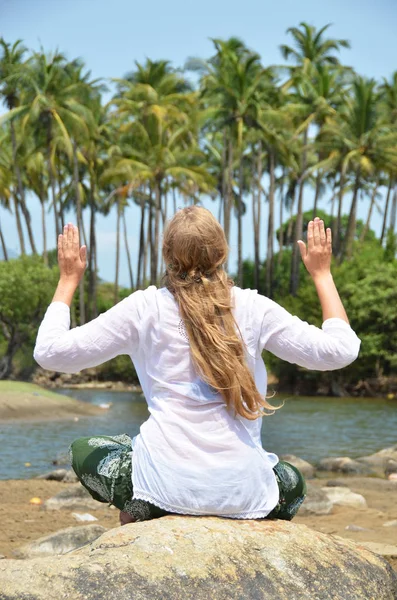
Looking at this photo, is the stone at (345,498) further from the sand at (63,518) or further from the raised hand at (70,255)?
the raised hand at (70,255)

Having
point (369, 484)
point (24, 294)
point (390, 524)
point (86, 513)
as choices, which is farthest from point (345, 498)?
point (24, 294)

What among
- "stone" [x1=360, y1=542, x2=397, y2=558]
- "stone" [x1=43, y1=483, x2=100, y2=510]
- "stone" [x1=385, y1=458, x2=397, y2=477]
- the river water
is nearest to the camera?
"stone" [x1=360, y1=542, x2=397, y2=558]

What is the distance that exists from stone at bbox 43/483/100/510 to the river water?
3048 millimetres

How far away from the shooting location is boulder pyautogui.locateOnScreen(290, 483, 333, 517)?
9516mm

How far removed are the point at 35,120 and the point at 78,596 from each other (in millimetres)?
46353

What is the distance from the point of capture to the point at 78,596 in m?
3.00

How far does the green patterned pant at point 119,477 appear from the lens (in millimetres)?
3527

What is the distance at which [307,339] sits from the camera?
3.36m

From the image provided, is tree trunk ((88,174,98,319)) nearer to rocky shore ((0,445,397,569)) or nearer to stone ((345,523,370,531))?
rocky shore ((0,445,397,569))

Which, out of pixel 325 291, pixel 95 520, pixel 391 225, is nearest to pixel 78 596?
pixel 325 291

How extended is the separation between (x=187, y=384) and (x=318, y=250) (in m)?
0.78

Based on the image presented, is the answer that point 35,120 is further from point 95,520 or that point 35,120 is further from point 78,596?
point 78,596

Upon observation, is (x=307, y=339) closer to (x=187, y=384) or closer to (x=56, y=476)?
(x=187, y=384)

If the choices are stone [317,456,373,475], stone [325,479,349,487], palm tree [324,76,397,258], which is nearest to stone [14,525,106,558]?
stone [325,479,349,487]
